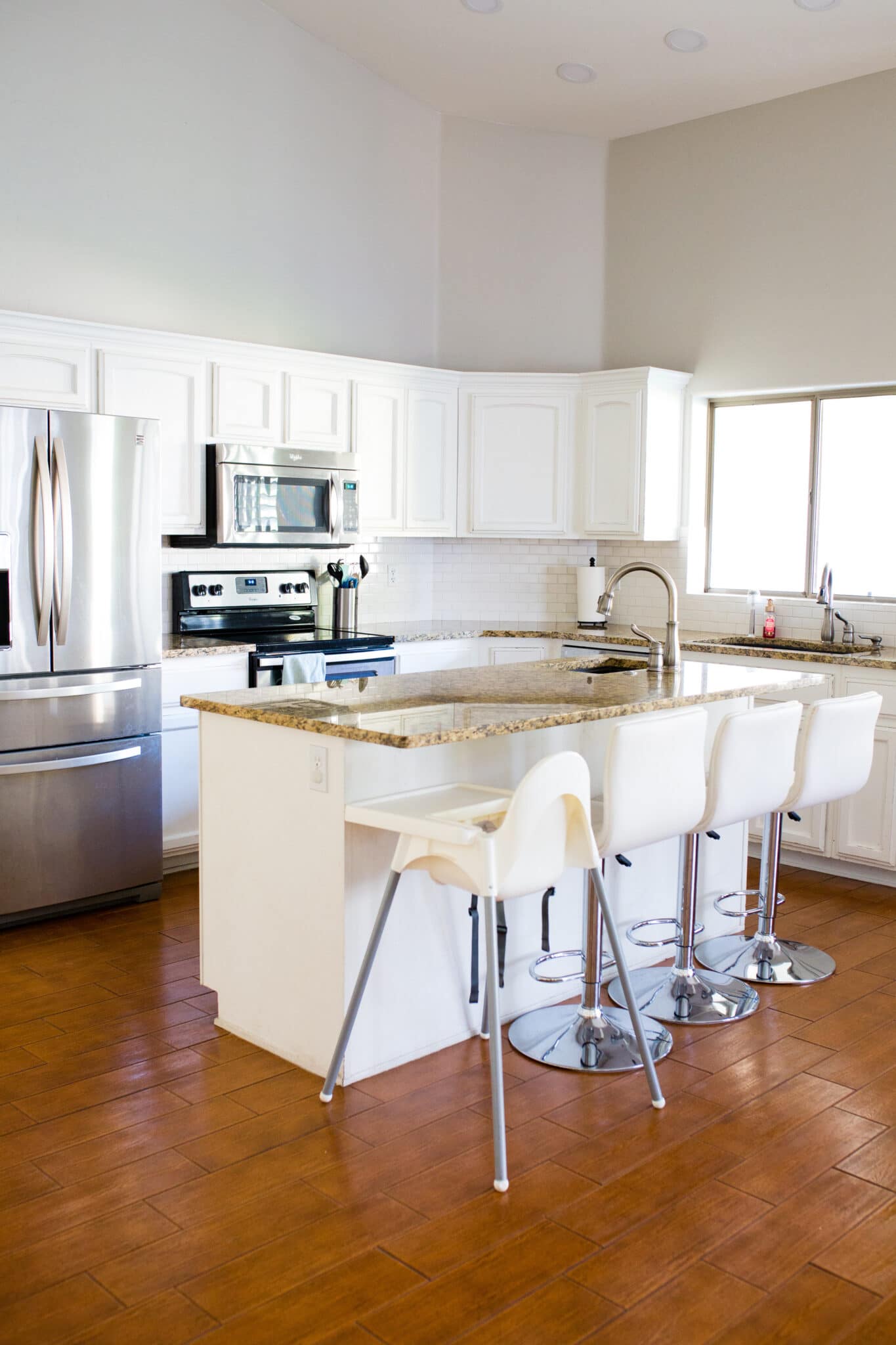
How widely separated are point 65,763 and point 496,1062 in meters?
2.31

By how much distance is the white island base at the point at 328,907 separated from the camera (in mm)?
3084

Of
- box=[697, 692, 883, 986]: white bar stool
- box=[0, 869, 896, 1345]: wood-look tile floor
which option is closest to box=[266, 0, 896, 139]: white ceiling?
box=[697, 692, 883, 986]: white bar stool

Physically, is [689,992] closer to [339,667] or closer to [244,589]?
[339,667]

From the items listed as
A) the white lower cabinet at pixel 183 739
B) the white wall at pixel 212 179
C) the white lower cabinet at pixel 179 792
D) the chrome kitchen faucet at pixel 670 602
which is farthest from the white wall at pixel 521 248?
the white lower cabinet at pixel 179 792

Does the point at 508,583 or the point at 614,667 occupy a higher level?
the point at 508,583

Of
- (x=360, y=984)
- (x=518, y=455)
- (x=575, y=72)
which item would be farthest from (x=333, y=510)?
(x=360, y=984)

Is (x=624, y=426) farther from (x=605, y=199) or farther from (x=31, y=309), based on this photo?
(x=31, y=309)

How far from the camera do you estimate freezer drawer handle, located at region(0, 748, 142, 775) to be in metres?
4.20

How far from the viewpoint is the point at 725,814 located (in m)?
3.47

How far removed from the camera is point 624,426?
20.0 ft

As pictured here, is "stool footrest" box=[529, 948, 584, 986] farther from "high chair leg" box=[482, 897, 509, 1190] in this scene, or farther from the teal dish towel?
the teal dish towel

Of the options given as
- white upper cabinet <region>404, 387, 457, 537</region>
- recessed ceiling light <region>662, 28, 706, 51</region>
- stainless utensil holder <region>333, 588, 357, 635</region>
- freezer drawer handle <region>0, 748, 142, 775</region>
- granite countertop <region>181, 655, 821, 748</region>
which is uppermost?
recessed ceiling light <region>662, 28, 706, 51</region>

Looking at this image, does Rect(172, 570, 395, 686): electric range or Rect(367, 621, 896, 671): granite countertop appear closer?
Rect(367, 621, 896, 671): granite countertop

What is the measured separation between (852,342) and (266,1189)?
4.64 meters
